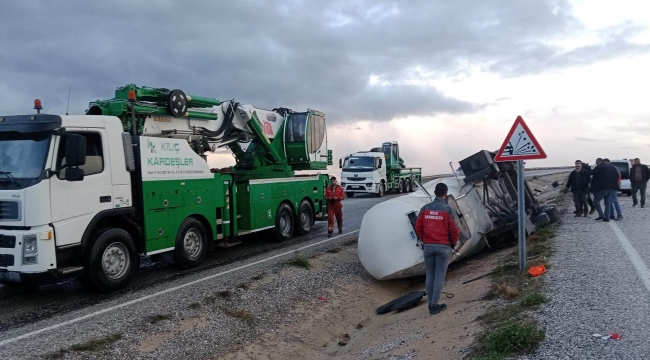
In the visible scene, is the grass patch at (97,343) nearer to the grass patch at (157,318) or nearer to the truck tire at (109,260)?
the grass patch at (157,318)

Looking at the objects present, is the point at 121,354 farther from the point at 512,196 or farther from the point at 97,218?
the point at 512,196

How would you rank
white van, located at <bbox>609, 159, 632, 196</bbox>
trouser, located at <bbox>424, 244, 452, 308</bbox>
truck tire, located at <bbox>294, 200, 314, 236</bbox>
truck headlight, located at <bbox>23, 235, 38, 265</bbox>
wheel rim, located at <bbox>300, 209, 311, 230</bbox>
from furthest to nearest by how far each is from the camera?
white van, located at <bbox>609, 159, 632, 196</bbox>
wheel rim, located at <bbox>300, 209, 311, 230</bbox>
truck tire, located at <bbox>294, 200, 314, 236</bbox>
truck headlight, located at <bbox>23, 235, 38, 265</bbox>
trouser, located at <bbox>424, 244, 452, 308</bbox>

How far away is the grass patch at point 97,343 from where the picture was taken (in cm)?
611

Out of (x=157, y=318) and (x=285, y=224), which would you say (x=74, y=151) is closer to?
(x=157, y=318)

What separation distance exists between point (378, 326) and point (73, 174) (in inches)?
205

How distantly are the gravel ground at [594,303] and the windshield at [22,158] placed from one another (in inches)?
282

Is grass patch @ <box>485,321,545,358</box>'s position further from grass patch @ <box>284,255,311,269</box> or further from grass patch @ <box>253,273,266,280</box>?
grass patch @ <box>284,255,311,269</box>

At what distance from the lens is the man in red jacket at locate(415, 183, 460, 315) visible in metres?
7.25

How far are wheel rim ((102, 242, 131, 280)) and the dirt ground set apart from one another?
2995 mm

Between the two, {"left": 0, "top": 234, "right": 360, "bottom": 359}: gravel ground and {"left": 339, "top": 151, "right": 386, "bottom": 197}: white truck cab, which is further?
{"left": 339, "top": 151, "right": 386, "bottom": 197}: white truck cab

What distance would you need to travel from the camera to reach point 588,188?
49.6ft

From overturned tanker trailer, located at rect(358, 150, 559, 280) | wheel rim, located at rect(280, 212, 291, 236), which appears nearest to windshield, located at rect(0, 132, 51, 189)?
overturned tanker trailer, located at rect(358, 150, 559, 280)

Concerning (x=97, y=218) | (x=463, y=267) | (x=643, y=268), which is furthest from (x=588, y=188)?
(x=97, y=218)

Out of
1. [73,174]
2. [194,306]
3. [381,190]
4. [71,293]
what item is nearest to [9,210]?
[73,174]
